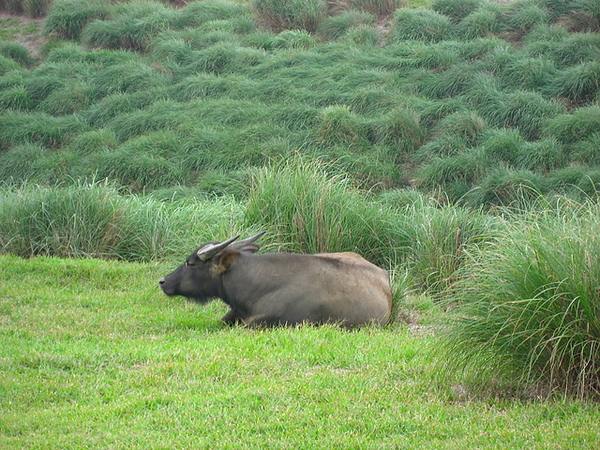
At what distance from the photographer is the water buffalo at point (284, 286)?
27.5 ft

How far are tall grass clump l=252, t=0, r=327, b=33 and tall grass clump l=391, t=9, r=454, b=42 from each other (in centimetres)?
291

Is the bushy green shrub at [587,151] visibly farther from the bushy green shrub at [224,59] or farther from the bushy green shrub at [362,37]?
the bushy green shrub at [224,59]

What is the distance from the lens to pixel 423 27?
2172cm

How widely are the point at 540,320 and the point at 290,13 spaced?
63.3ft

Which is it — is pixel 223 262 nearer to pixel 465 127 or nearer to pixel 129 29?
pixel 465 127

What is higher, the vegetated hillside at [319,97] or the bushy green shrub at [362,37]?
the bushy green shrub at [362,37]

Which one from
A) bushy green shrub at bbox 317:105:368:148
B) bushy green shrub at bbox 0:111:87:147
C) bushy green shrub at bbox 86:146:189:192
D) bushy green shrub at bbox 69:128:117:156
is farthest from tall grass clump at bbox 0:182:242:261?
bushy green shrub at bbox 0:111:87:147

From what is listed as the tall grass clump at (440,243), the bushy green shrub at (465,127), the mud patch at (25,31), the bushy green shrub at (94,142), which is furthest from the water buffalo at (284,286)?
the mud patch at (25,31)

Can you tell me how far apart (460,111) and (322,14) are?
7515mm

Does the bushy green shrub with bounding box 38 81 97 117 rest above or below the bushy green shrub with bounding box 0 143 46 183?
above

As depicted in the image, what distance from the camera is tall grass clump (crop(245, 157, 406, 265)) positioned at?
1106 cm

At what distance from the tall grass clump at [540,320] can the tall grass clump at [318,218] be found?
4.76m

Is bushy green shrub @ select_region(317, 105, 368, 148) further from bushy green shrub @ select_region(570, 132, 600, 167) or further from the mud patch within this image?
the mud patch

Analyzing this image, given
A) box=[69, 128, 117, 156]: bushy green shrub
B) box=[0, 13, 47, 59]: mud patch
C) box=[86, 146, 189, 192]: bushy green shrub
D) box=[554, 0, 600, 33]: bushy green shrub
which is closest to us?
box=[86, 146, 189, 192]: bushy green shrub
